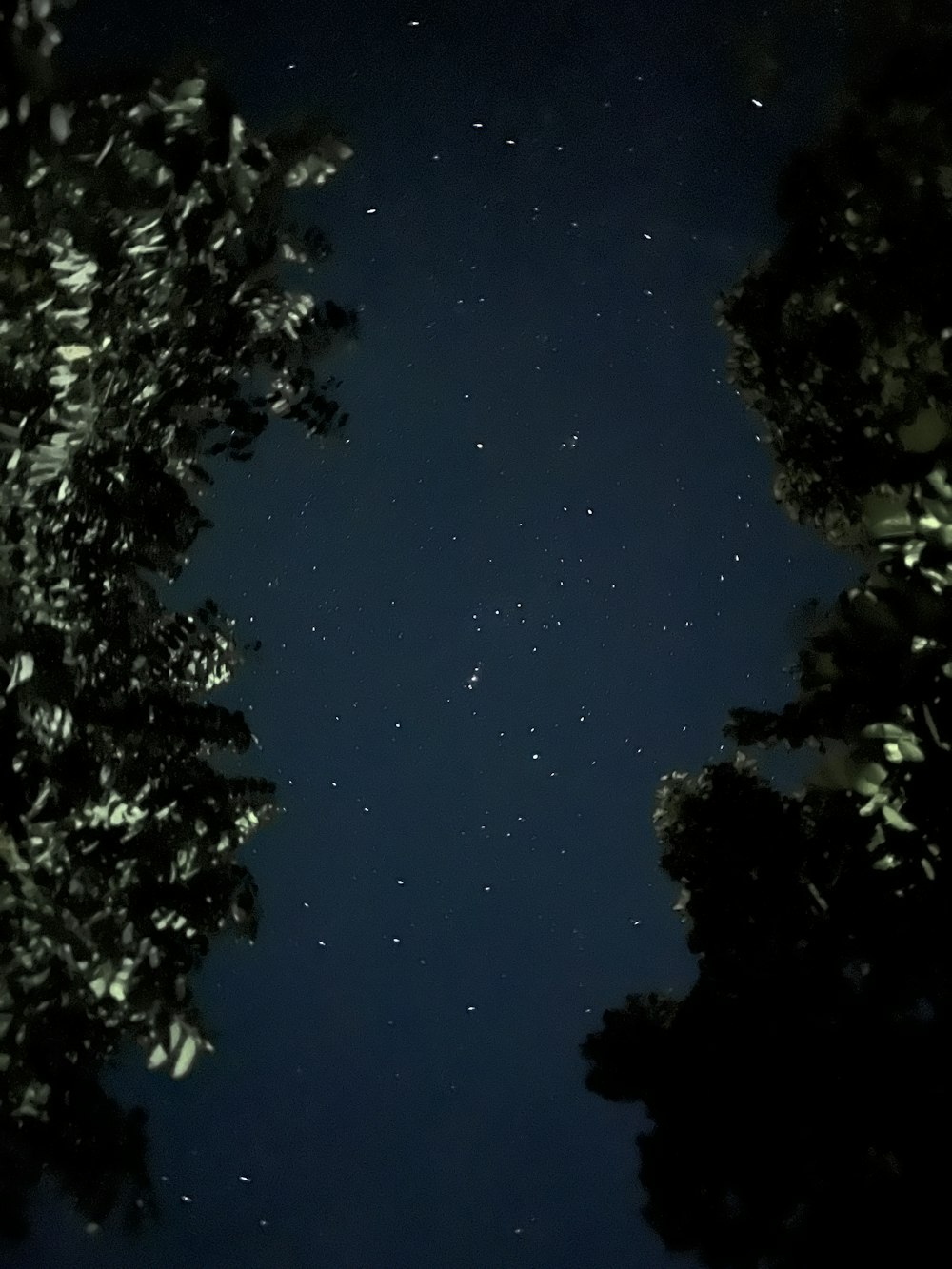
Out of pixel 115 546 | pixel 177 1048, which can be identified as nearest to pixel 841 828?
pixel 177 1048

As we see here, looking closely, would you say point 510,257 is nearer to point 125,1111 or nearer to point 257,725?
point 257,725

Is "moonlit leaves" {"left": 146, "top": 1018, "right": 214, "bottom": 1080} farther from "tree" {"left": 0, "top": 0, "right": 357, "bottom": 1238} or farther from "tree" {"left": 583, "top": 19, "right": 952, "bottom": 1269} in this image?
"tree" {"left": 583, "top": 19, "right": 952, "bottom": 1269}

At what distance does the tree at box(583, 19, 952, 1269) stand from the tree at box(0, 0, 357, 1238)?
0.93 metres

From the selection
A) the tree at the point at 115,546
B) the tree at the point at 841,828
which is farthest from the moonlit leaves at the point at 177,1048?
the tree at the point at 841,828

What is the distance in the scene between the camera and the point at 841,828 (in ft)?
5.47

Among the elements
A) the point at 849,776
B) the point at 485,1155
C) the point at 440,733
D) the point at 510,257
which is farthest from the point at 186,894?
the point at 510,257

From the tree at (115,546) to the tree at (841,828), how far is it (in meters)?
0.93

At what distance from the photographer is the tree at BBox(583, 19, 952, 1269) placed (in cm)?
151

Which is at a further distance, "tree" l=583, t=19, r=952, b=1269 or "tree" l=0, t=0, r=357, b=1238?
"tree" l=583, t=19, r=952, b=1269

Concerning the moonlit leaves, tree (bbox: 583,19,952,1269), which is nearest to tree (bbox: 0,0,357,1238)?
the moonlit leaves

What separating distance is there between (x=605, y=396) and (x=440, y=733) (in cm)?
83

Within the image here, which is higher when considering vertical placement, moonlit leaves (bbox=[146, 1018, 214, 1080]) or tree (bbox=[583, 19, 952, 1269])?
tree (bbox=[583, 19, 952, 1269])

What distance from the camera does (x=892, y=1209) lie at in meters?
1.50

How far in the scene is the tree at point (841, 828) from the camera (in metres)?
1.51
